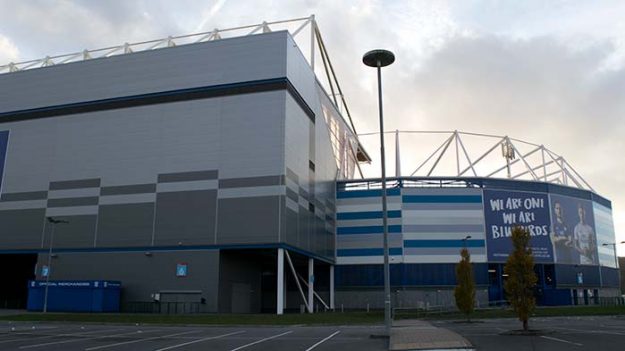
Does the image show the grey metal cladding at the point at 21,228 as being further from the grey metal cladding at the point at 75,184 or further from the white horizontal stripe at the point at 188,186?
the white horizontal stripe at the point at 188,186

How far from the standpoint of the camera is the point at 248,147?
1876 inches

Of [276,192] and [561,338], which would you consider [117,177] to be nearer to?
[276,192]

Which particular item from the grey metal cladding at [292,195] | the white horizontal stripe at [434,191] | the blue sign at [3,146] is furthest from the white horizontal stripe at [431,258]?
the blue sign at [3,146]

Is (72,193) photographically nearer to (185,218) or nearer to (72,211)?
(72,211)

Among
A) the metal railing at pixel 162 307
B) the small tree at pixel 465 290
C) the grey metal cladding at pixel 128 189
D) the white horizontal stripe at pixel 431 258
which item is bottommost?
the metal railing at pixel 162 307

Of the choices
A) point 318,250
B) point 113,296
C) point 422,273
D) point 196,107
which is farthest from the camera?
point 422,273

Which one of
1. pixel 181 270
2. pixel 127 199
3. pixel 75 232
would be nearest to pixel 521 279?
pixel 181 270

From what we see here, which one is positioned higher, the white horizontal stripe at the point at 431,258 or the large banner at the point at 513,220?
the large banner at the point at 513,220

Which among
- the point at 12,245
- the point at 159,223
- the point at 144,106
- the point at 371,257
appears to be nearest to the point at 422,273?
the point at 371,257

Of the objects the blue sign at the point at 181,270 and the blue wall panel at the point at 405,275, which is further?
the blue wall panel at the point at 405,275

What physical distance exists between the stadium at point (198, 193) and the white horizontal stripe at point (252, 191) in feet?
0.31

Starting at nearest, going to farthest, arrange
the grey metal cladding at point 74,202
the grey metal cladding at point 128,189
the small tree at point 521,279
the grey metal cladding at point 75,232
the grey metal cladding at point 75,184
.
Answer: the small tree at point 521,279, the grey metal cladding at point 128,189, the grey metal cladding at point 75,232, the grey metal cladding at point 74,202, the grey metal cladding at point 75,184

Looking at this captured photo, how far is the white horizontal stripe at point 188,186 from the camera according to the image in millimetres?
47656

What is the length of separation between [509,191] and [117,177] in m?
47.9
